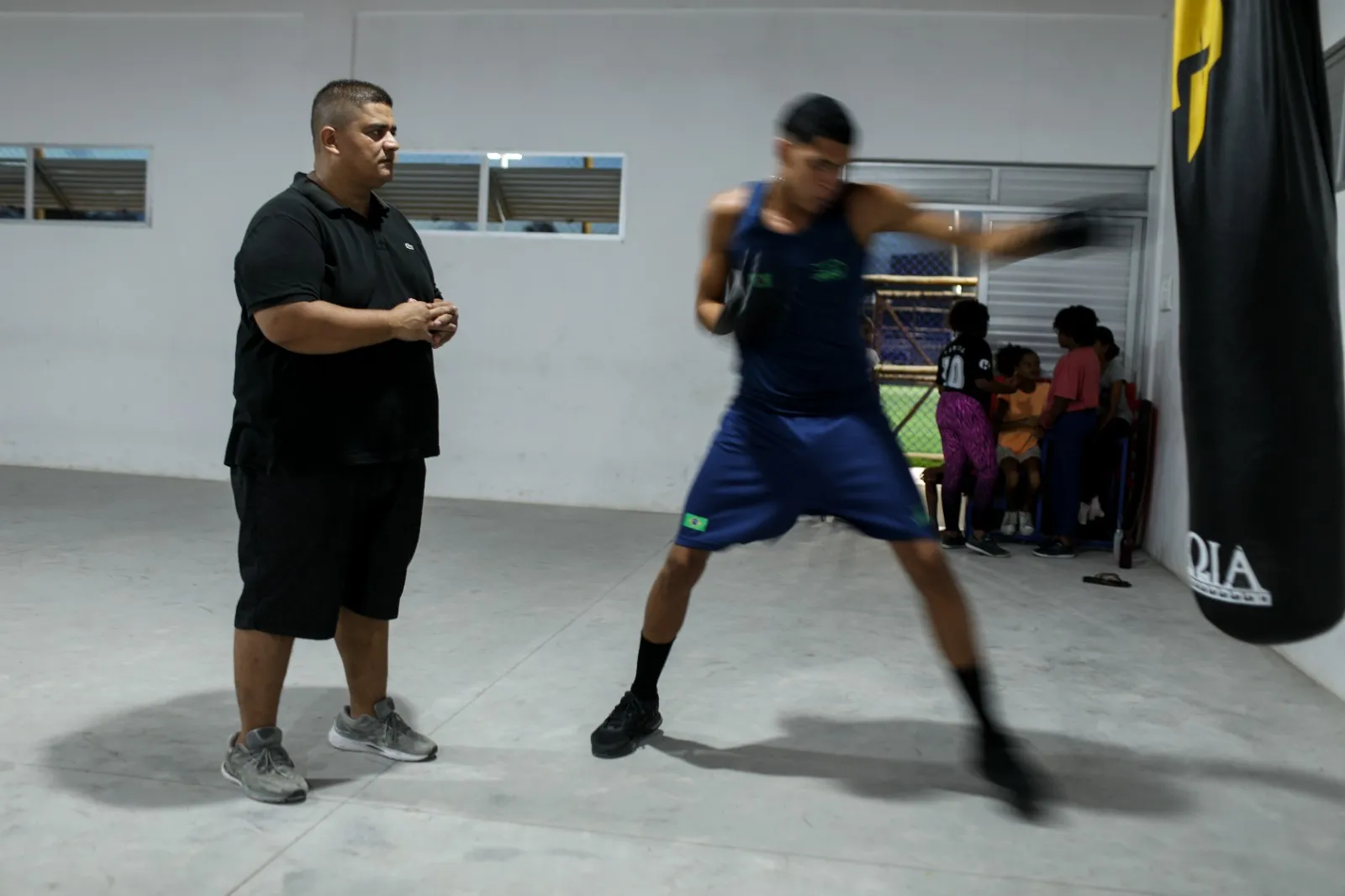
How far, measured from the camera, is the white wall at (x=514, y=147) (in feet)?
21.9

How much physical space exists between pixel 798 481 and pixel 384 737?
117 cm

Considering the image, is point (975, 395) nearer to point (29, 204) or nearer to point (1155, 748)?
point (1155, 748)

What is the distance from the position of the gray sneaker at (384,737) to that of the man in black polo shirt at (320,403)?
249 millimetres

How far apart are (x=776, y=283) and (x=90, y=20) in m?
7.05

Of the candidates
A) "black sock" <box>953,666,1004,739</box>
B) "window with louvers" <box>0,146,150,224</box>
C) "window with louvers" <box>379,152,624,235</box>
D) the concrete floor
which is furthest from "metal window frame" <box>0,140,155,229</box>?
"black sock" <box>953,666,1004,739</box>

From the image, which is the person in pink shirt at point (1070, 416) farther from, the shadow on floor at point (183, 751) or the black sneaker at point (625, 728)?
the shadow on floor at point (183, 751)

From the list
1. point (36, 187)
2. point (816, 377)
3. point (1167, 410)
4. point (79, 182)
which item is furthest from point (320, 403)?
point (36, 187)

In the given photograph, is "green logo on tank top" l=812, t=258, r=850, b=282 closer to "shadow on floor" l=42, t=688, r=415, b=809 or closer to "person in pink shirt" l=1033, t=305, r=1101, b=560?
"shadow on floor" l=42, t=688, r=415, b=809

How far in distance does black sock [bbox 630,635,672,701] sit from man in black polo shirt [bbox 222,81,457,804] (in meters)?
0.68

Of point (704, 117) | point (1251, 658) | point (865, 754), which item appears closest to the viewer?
point (865, 754)

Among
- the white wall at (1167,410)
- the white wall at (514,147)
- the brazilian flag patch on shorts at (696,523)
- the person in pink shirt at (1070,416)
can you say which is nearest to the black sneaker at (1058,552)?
the person in pink shirt at (1070,416)

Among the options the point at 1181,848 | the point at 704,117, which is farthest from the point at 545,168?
the point at 1181,848

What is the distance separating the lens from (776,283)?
246 cm

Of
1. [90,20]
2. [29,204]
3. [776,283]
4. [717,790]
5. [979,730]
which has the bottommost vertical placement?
[717,790]
